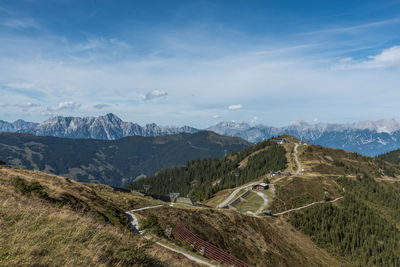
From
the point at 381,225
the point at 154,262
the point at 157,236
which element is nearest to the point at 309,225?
the point at 381,225

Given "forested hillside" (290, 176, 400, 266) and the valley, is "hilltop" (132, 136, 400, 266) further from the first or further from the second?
the valley

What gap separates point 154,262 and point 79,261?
3952mm

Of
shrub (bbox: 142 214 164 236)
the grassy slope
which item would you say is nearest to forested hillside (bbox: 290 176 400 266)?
the grassy slope

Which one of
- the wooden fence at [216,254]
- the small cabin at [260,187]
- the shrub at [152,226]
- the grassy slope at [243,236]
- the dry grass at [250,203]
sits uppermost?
the shrub at [152,226]

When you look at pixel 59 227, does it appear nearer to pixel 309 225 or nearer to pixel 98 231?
pixel 98 231

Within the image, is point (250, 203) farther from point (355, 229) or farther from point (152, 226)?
point (152, 226)

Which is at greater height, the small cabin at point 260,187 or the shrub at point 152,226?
the shrub at point 152,226

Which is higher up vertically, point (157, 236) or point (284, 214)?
point (157, 236)

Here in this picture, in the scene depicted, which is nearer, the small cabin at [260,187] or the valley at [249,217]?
the valley at [249,217]

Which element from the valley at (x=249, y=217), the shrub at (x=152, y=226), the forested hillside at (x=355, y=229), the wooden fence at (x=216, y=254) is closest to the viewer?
the valley at (x=249, y=217)

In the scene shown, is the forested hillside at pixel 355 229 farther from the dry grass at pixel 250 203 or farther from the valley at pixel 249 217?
the dry grass at pixel 250 203

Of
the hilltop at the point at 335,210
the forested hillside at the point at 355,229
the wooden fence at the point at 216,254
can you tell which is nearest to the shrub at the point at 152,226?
the wooden fence at the point at 216,254

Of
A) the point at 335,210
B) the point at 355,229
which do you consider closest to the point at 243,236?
the point at 335,210

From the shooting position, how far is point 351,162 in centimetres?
19162
